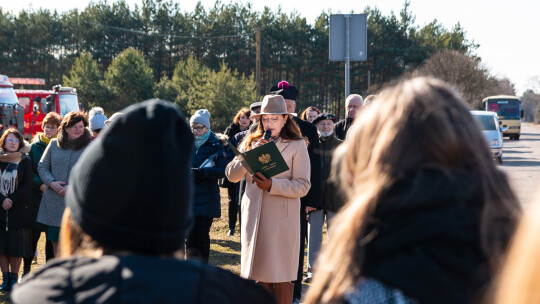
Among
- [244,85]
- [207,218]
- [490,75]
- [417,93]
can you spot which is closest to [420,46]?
[490,75]

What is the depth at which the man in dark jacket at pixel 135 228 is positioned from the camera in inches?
55.0

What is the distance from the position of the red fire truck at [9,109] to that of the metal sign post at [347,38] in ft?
47.5

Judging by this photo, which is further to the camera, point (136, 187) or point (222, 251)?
point (222, 251)

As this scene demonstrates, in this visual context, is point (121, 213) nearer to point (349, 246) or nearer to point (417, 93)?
point (349, 246)

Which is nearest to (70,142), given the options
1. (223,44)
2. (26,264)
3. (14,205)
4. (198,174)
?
(14,205)

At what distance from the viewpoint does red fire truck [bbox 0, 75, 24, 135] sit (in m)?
20.9

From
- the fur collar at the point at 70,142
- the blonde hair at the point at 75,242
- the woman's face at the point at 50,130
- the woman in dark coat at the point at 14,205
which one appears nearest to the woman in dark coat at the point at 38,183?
the woman's face at the point at 50,130

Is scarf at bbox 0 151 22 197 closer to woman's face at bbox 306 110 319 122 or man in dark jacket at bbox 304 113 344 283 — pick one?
man in dark jacket at bbox 304 113 344 283

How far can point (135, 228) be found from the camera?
1492 millimetres

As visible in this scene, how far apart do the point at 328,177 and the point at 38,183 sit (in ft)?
10.0

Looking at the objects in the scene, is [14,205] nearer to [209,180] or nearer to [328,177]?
[209,180]

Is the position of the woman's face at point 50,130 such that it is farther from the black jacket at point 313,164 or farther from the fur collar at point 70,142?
the black jacket at point 313,164

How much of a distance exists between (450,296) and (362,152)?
1.41 ft

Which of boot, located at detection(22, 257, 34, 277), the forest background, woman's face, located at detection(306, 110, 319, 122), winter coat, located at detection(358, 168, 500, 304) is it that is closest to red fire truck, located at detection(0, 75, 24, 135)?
woman's face, located at detection(306, 110, 319, 122)
